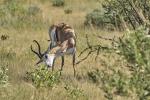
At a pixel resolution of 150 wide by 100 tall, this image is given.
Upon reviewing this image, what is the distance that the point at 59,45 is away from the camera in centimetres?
1163

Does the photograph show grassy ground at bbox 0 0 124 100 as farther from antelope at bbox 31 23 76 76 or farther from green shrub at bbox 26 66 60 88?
antelope at bbox 31 23 76 76

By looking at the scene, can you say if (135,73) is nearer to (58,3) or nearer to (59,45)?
(59,45)

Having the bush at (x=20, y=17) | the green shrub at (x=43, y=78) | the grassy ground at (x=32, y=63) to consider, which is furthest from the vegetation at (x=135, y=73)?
the bush at (x=20, y=17)

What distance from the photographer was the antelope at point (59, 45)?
11.2 m

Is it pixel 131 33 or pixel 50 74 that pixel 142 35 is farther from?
pixel 50 74

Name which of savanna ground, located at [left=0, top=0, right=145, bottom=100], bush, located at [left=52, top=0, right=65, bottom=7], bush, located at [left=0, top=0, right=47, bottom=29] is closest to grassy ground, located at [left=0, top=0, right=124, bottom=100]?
savanna ground, located at [left=0, top=0, right=145, bottom=100]

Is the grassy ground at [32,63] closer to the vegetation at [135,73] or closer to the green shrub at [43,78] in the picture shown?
the green shrub at [43,78]

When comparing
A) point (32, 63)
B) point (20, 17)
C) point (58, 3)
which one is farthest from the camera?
point (58, 3)

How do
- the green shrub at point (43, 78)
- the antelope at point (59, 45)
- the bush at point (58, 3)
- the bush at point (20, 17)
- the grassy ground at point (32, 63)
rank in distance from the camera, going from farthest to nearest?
the bush at point (58, 3)
the bush at point (20, 17)
the antelope at point (59, 45)
the green shrub at point (43, 78)
the grassy ground at point (32, 63)

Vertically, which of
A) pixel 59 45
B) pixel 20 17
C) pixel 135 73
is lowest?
pixel 20 17

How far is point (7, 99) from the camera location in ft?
27.4

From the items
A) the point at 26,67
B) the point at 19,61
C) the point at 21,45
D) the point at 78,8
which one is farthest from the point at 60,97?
the point at 78,8

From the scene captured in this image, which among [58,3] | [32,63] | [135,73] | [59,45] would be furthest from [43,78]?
[58,3]

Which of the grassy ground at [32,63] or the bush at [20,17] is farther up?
the bush at [20,17]
